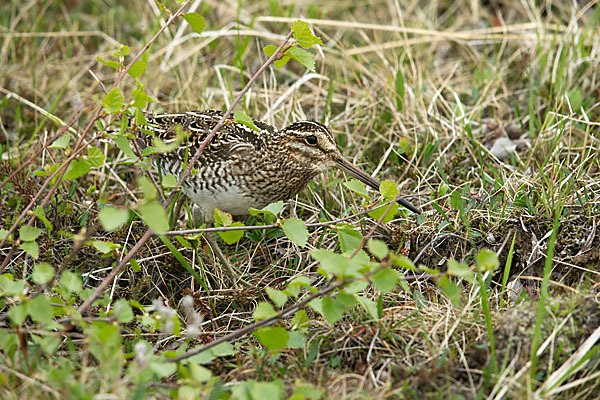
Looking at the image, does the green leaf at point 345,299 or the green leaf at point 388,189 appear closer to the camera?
the green leaf at point 345,299

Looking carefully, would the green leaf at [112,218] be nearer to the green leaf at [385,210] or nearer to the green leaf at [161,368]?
the green leaf at [161,368]

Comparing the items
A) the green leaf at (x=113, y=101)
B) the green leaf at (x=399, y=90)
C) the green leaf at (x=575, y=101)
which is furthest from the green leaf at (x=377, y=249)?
the green leaf at (x=575, y=101)

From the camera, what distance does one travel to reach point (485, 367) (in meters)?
3.18

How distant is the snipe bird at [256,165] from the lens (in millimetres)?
4293

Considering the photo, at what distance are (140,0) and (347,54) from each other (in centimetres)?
227

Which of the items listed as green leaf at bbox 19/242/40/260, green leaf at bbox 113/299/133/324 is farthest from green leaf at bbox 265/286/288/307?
green leaf at bbox 19/242/40/260

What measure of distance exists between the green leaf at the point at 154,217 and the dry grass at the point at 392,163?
0.65 meters

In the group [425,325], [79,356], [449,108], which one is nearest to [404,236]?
[425,325]

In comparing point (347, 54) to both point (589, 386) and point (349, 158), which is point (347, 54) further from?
point (589, 386)

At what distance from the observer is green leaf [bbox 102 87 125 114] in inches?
129

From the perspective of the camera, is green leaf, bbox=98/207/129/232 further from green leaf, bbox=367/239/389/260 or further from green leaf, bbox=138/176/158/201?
green leaf, bbox=367/239/389/260

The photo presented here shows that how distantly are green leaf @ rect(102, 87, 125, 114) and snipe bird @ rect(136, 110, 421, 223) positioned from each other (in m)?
0.96

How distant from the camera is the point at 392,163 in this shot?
16.7ft

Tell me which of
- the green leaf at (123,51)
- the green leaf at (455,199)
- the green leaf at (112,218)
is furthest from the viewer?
the green leaf at (455,199)
